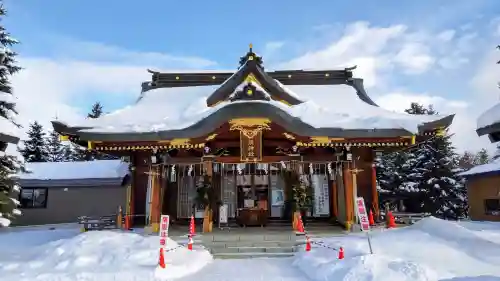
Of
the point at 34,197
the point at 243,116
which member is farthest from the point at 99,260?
the point at 34,197

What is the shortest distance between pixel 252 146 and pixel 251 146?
0.11 ft

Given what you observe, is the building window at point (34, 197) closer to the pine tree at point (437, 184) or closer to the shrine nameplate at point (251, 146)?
the shrine nameplate at point (251, 146)

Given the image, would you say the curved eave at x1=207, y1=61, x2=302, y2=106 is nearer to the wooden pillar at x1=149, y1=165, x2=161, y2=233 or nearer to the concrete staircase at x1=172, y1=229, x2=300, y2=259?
the wooden pillar at x1=149, y1=165, x2=161, y2=233

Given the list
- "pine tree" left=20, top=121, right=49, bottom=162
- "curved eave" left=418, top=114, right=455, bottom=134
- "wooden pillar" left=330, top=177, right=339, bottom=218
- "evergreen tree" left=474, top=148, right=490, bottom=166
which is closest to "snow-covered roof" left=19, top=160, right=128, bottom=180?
"pine tree" left=20, top=121, right=49, bottom=162

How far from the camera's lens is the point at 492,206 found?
749 inches

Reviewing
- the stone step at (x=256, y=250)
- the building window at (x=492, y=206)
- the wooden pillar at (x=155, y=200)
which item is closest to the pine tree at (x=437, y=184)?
the building window at (x=492, y=206)

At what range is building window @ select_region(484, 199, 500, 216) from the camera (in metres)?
18.6

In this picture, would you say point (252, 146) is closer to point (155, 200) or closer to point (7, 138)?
point (155, 200)

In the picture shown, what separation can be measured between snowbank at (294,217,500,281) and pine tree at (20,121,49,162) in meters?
26.8

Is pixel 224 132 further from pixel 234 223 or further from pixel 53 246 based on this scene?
pixel 53 246

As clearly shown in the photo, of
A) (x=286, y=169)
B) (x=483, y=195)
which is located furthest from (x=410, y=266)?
(x=483, y=195)

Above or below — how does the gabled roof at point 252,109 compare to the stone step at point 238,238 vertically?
above

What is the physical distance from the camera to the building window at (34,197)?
19516 mm

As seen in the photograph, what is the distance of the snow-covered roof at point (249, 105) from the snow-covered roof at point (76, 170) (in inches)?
193
